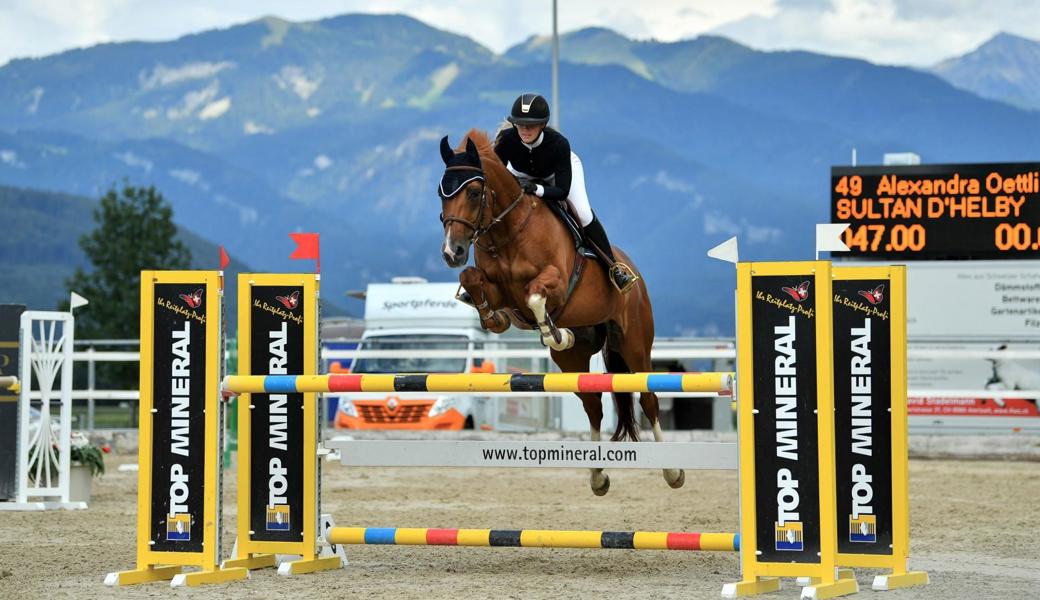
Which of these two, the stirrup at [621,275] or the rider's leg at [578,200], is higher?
the rider's leg at [578,200]

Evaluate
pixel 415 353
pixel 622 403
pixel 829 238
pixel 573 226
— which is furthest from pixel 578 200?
pixel 415 353

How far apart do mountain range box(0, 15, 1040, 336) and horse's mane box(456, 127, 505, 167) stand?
101 meters

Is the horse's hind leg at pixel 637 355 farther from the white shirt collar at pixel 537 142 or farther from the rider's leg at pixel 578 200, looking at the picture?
the white shirt collar at pixel 537 142

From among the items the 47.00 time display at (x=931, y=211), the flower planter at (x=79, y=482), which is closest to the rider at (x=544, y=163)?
the flower planter at (x=79, y=482)

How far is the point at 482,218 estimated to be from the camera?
589cm

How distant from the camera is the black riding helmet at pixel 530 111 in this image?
6262 mm

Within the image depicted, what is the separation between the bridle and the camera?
5781mm

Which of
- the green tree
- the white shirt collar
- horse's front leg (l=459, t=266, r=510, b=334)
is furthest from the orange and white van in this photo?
the green tree

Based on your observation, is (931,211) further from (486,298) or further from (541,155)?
(486,298)

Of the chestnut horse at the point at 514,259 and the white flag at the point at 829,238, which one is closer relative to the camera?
the white flag at the point at 829,238

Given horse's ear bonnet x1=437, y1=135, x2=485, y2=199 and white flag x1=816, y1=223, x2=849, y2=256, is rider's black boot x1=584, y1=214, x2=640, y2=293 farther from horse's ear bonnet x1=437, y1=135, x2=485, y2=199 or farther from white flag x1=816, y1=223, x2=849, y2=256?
white flag x1=816, y1=223, x2=849, y2=256

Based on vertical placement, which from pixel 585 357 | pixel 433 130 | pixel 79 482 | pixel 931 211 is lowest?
pixel 79 482

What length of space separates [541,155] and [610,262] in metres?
0.66

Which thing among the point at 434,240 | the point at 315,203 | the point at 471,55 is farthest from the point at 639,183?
the point at 471,55
